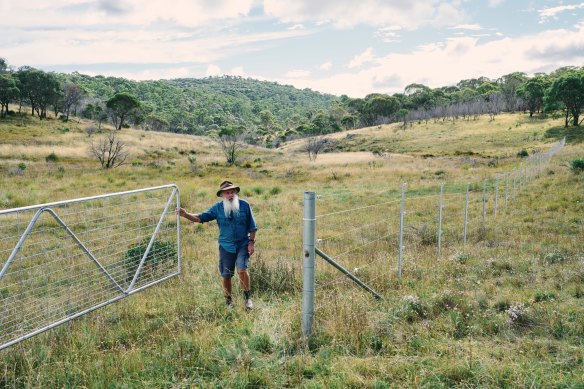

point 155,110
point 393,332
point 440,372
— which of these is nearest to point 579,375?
point 440,372

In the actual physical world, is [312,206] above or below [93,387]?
above

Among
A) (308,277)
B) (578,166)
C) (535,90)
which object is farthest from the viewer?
(535,90)

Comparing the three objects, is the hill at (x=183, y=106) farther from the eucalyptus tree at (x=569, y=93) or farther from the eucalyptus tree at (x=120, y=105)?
the eucalyptus tree at (x=569, y=93)

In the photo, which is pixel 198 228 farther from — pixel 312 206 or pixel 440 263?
pixel 312 206

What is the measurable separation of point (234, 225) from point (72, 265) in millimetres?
2363

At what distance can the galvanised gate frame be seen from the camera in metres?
5.21

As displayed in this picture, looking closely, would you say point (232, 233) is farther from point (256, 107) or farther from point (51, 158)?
point (256, 107)

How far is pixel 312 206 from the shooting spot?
452 cm

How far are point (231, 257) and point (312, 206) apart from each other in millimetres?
2329

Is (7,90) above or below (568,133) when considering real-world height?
above

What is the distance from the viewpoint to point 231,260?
6.39m

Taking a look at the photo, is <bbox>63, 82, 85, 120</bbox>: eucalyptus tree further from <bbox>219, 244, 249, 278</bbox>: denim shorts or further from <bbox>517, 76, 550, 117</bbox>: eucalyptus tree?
<bbox>517, 76, 550, 117</bbox>: eucalyptus tree

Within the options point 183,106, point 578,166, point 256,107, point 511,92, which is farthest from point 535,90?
point 256,107

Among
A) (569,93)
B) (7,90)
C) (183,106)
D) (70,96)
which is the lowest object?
(569,93)
